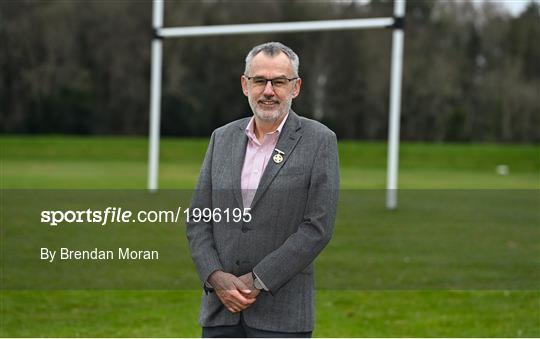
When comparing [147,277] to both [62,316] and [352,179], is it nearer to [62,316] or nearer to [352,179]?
[62,316]

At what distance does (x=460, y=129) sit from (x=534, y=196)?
1452cm

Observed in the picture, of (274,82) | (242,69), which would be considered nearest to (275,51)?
(274,82)

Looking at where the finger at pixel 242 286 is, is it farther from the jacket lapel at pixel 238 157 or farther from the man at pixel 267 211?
the jacket lapel at pixel 238 157

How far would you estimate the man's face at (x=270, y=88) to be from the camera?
1.85 metres

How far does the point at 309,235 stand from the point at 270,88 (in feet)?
1.09

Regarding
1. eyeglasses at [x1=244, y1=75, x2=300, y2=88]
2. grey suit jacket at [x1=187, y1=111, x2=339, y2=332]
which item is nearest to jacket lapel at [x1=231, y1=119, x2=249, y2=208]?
grey suit jacket at [x1=187, y1=111, x2=339, y2=332]

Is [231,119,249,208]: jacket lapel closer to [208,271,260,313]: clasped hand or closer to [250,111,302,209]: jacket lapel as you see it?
[250,111,302,209]: jacket lapel

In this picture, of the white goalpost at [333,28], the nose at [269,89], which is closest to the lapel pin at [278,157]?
the nose at [269,89]

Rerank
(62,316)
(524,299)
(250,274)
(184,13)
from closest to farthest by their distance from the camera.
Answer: (250,274), (62,316), (524,299), (184,13)

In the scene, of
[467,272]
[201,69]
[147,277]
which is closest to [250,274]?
[147,277]

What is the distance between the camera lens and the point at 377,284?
4801 millimetres

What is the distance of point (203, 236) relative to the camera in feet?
6.37

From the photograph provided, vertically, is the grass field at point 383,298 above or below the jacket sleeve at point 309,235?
below

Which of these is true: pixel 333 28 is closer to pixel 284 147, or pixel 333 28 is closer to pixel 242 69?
pixel 284 147
